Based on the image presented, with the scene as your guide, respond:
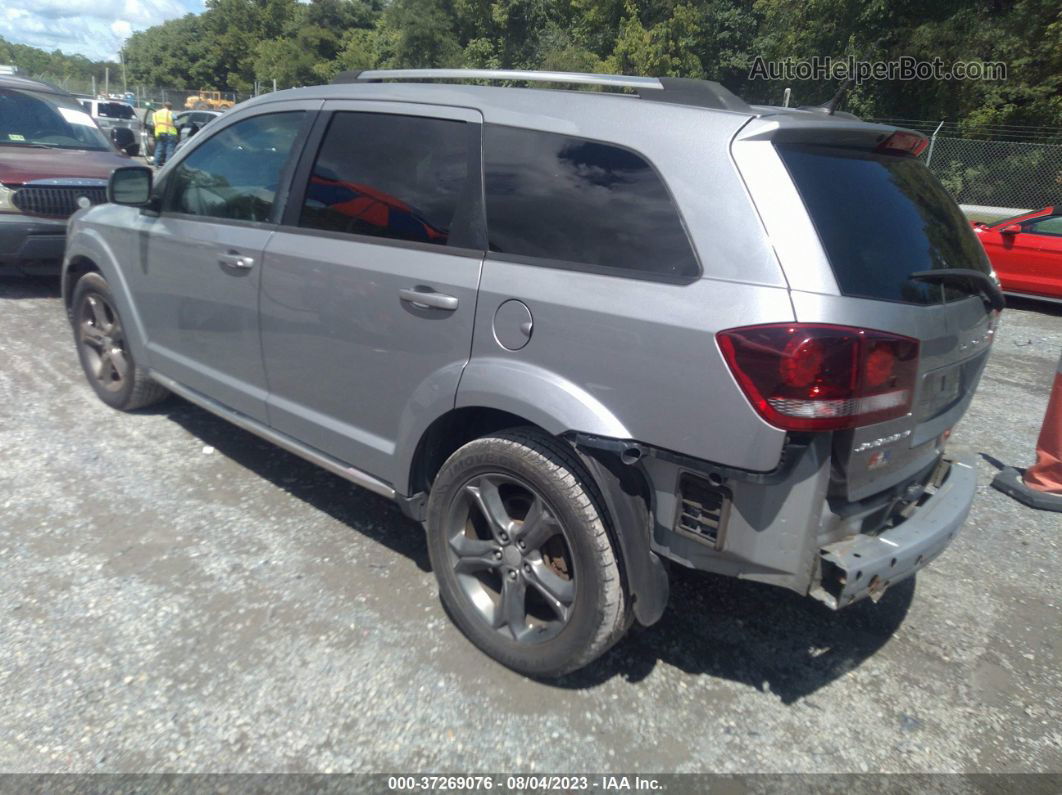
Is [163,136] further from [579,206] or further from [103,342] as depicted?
[579,206]

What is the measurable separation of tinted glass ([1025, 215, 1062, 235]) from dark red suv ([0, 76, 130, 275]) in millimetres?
10916

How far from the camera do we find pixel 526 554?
9.10ft

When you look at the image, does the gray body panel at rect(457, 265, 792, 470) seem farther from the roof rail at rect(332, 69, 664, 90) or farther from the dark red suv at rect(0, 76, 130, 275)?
the dark red suv at rect(0, 76, 130, 275)

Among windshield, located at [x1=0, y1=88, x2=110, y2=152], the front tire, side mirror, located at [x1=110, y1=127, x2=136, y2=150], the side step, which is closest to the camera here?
the front tire

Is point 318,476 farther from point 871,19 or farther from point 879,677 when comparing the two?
point 871,19

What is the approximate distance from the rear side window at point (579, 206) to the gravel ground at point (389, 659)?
1.47 metres

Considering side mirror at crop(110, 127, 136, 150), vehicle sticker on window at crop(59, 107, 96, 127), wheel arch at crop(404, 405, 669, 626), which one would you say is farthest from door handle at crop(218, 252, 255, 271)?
side mirror at crop(110, 127, 136, 150)

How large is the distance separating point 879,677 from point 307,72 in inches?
2402

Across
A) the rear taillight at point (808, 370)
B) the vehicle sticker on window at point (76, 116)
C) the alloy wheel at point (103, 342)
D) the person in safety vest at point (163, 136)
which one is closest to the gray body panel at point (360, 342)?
the rear taillight at point (808, 370)

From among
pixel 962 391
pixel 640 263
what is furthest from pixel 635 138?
pixel 962 391

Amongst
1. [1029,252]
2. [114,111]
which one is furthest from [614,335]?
[114,111]

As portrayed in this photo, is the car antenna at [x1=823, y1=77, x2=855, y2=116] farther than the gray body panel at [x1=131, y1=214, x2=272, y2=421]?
No

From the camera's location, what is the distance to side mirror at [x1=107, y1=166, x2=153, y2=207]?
14.0ft

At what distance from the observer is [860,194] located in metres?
2.51
